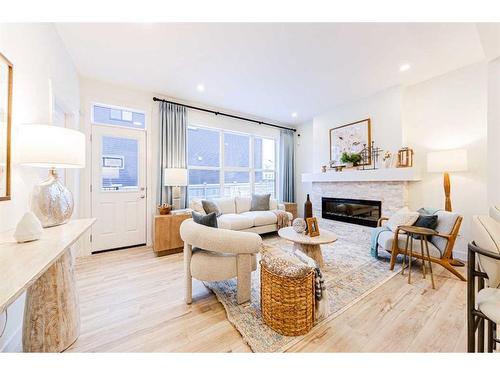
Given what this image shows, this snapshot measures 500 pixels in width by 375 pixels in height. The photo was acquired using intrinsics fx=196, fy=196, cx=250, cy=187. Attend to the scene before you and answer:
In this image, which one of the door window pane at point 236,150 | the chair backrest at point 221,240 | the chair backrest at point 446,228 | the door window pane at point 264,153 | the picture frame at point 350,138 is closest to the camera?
the chair backrest at point 221,240

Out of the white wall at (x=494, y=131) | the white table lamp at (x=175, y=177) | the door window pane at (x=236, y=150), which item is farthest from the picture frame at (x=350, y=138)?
the white table lamp at (x=175, y=177)

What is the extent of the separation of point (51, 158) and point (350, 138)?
4.46m

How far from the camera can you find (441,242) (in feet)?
7.55

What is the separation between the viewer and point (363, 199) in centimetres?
382

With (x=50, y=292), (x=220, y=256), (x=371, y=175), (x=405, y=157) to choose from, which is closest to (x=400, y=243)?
(x=371, y=175)

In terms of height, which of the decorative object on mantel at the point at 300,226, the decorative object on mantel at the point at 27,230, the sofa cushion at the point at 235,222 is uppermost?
the decorative object on mantel at the point at 27,230

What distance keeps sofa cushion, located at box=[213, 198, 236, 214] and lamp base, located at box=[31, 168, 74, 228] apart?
2.54m

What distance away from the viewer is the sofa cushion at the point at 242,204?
4.13 m

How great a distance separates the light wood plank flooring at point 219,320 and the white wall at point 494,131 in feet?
3.43

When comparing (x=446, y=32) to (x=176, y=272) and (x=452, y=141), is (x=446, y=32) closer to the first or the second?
(x=452, y=141)

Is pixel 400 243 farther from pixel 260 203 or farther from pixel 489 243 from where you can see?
pixel 260 203

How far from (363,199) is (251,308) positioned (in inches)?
125

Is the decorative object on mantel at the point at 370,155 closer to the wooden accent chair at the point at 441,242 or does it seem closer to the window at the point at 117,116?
the wooden accent chair at the point at 441,242
